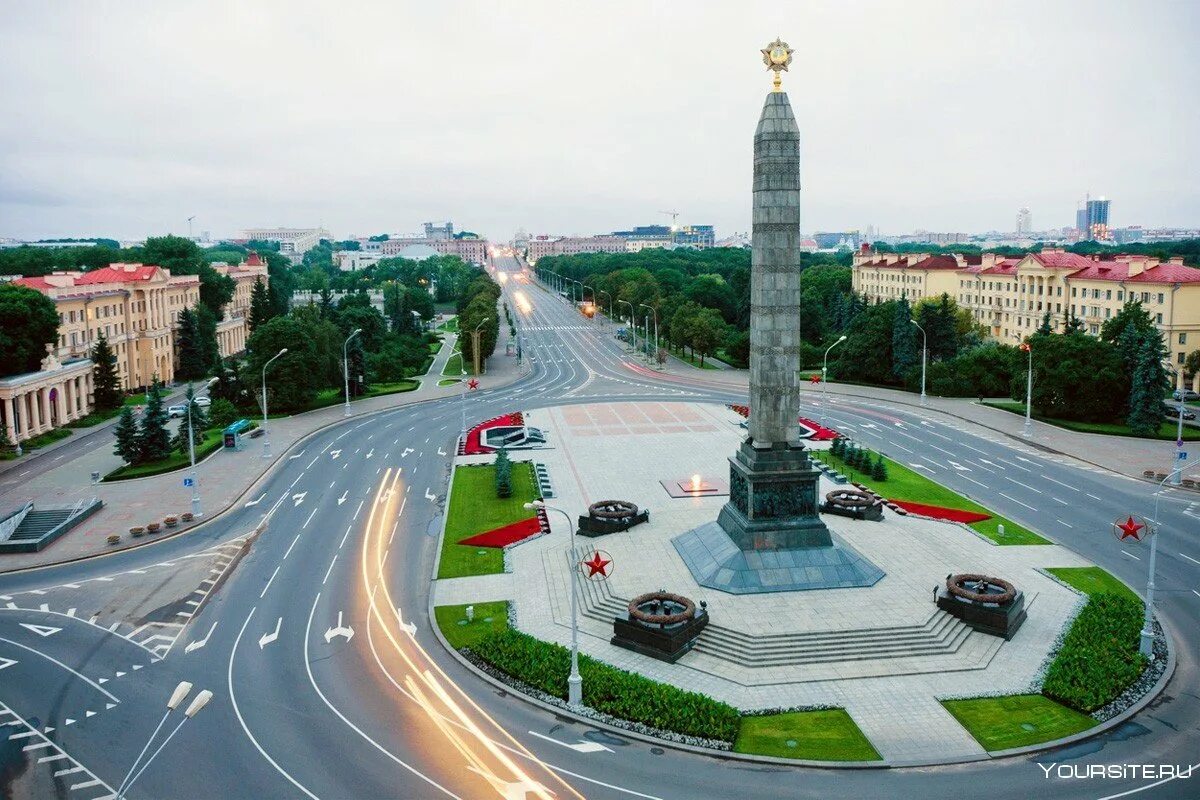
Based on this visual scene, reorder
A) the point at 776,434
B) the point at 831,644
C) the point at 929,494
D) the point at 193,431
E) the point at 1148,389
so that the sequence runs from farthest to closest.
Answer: the point at 193,431 < the point at 1148,389 < the point at 929,494 < the point at 776,434 < the point at 831,644

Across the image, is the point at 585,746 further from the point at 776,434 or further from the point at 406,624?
the point at 776,434

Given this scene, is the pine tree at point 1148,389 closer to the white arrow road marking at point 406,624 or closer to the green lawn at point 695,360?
the green lawn at point 695,360

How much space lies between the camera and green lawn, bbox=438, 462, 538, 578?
3762cm

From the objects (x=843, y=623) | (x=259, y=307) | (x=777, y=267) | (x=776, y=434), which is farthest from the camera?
(x=259, y=307)

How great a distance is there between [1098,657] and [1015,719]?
5289mm

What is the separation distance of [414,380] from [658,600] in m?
67.2

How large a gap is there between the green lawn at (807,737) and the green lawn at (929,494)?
19252mm

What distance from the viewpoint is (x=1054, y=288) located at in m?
99.9

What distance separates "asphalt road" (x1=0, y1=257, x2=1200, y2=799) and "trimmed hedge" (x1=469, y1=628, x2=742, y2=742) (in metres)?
0.98

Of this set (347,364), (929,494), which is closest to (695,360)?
(347,364)

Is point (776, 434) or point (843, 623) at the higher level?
point (776, 434)

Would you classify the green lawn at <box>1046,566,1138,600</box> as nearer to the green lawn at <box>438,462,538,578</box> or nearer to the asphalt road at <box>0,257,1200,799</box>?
the asphalt road at <box>0,257,1200,799</box>

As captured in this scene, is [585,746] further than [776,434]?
No

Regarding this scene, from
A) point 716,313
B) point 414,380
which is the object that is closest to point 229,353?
point 414,380
